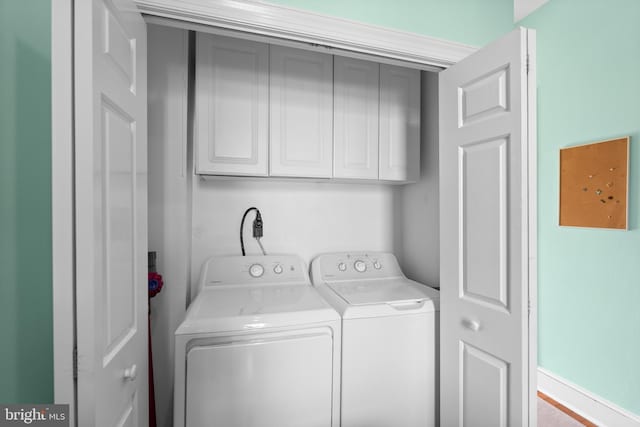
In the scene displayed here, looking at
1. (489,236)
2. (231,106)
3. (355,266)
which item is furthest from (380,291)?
(231,106)

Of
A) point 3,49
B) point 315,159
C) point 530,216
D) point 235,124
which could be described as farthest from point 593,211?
point 3,49

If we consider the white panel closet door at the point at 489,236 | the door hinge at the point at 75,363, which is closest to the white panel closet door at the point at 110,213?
the door hinge at the point at 75,363

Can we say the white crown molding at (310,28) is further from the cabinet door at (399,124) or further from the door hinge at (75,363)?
the door hinge at (75,363)

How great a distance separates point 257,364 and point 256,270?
2.24 feet

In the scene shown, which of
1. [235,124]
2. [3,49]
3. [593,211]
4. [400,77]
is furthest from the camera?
[400,77]

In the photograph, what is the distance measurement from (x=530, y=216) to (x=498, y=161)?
24 centimetres

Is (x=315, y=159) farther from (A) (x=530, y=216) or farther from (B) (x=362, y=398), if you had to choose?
(B) (x=362, y=398)

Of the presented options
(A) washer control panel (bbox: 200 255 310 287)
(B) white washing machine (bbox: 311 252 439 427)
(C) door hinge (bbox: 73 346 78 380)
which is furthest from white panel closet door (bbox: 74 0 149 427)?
Answer: (B) white washing machine (bbox: 311 252 439 427)

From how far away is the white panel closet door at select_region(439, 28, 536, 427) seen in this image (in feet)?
3.59

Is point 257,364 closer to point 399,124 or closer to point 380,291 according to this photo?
point 380,291

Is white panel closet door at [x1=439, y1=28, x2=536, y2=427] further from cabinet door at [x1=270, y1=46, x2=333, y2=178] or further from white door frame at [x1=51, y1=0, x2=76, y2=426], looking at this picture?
white door frame at [x1=51, y1=0, x2=76, y2=426]

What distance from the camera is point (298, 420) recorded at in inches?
55.0

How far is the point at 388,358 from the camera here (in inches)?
60.7

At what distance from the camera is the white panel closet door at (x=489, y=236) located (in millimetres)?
1093
